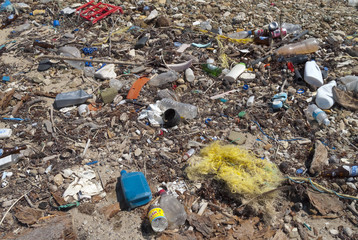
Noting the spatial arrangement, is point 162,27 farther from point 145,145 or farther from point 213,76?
point 145,145

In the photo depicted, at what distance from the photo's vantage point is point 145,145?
384 centimetres

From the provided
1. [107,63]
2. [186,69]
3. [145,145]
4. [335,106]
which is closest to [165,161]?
[145,145]

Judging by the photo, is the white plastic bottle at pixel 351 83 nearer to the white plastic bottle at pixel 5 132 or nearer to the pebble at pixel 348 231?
the pebble at pixel 348 231

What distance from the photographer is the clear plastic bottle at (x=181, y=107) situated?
4293 millimetres

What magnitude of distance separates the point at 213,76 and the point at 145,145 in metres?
2.05

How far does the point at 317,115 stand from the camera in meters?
4.17

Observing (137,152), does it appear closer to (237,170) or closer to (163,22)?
(237,170)

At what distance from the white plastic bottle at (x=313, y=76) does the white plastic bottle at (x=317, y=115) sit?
0.66 meters

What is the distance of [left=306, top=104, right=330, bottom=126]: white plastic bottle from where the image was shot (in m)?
4.13

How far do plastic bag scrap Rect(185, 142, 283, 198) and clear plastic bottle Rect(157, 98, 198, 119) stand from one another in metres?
0.80

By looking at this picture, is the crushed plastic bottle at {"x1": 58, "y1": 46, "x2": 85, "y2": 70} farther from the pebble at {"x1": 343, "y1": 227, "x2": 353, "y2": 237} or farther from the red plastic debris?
the pebble at {"x1": 343, "y1": 227, "x2": 353, "y2": 237}

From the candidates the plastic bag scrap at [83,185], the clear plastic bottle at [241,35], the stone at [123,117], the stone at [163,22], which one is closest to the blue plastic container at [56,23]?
the stone at [163,22]

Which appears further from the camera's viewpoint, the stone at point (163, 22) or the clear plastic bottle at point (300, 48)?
the stone at point (163, 22)

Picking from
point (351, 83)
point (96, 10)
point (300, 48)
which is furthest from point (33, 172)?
point (300, 48)
